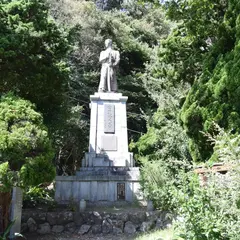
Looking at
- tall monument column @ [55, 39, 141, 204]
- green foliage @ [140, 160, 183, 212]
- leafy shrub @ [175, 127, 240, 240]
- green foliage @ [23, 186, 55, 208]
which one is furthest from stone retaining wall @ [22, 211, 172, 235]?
leafy shrub @ [175, 127, 240, 240]

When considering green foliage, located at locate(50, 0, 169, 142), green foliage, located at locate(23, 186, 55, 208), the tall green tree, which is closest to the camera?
green foliage, located at locate(23, 186, 55, 208)

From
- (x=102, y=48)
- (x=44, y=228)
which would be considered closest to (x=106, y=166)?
(x=44, y=228)

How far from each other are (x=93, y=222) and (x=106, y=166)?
86.0 inches

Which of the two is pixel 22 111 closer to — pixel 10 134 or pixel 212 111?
pixel 10 134

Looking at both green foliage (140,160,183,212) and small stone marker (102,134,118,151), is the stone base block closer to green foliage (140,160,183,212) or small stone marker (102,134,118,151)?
green foliage (140,160,183,212)

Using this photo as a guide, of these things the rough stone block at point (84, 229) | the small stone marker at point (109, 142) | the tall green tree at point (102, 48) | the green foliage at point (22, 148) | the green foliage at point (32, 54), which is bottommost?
the rough stone block at point (84, 229)

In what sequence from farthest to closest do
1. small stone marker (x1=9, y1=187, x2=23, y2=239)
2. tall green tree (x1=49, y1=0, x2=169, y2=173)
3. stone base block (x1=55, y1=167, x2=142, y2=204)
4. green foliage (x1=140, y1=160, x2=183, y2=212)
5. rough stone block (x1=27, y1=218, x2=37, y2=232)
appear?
1. tall green tree (x1=49, y1=0, x2=169, y2=173)
2. stone base block (x1=55, y1=167, x2=142, y2=204)
3. green foliage (x1=140, y1=160, x2=183, y2=212)
4. rough stone block (x1=27, y1=218, x2=37, y2=232)
5. small stone marker (x1=9, y1=187, x2=23, y2=239)

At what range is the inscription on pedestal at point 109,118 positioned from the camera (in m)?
9.37

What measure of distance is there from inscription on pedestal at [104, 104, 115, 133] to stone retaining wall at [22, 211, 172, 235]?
124 inches

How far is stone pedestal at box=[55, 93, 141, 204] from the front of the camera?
8117 mm

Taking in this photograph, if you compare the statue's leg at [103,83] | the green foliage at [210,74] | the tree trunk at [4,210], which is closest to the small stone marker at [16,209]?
the tree trunk at [4,210]

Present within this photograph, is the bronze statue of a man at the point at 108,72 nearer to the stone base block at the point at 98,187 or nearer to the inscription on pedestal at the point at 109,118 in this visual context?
the inscription on pedestal at the point at 109,118

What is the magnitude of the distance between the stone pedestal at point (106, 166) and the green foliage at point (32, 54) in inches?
60.0

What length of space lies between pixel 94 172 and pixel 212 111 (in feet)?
13.5
